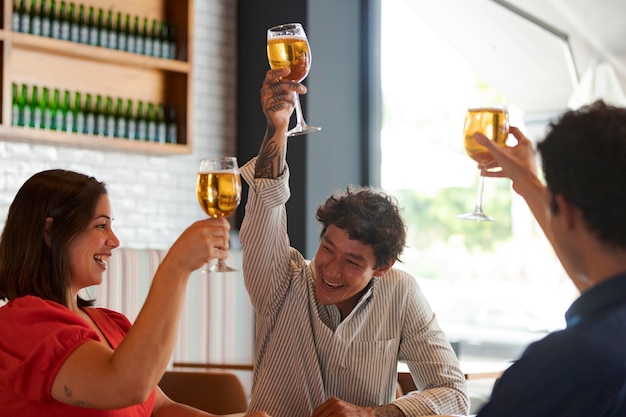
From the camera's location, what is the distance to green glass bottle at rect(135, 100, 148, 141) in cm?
486

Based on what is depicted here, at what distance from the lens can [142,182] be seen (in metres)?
5.01

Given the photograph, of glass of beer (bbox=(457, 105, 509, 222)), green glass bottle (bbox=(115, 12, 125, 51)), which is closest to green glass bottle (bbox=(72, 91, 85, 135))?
green glass bottle (bbox=(115, 12, 125, 51))

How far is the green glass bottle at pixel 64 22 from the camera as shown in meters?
4.59

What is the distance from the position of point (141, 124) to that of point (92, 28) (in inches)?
21.9

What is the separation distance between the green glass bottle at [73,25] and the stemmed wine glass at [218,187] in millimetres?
3098

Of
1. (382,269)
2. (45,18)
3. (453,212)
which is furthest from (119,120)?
(382,269)

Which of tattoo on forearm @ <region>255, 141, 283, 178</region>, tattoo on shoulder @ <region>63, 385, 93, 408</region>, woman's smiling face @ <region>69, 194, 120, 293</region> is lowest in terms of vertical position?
tattoo on shoulder @ <region>63, 385, 93, 408</region>

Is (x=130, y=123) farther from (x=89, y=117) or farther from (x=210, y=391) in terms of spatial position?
(x=210, y=391)

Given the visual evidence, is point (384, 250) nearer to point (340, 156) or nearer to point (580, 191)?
point (580, 191)

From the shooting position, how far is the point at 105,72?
4844 mm

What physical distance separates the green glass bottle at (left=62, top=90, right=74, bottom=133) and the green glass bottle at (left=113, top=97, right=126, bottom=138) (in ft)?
0.82

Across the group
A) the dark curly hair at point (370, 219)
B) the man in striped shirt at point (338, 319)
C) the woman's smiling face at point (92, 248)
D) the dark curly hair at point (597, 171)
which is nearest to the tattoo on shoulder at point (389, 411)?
the man in striped shirt at point (338, 319)

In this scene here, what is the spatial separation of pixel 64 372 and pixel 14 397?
0.17 metres

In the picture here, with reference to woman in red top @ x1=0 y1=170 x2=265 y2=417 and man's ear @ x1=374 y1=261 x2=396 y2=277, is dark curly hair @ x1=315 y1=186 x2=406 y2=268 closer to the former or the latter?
man's ear @ x1=374 y1=261 x2=396 y2=277
